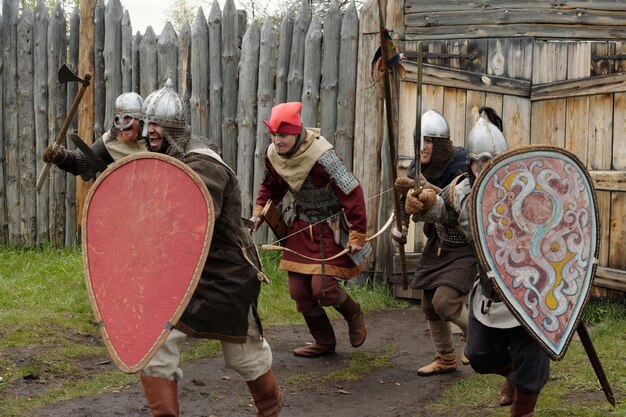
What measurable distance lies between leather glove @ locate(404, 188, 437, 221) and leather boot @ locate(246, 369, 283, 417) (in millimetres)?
967

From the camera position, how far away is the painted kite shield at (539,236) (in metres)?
4.16

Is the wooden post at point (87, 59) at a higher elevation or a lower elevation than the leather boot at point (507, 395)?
higher

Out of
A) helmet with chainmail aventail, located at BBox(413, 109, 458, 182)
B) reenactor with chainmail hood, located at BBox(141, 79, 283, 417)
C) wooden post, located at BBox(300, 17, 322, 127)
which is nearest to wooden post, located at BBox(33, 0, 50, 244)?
wooden post, located at BBox(300, 17, 322, 127)

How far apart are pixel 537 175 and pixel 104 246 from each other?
180cm

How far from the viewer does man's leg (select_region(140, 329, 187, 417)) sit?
4.05 m

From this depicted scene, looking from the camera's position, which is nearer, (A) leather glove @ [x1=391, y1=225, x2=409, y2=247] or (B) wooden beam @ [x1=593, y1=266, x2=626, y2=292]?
(A) leather glove @ [x1=391, y1=225, x2=409, y2=247]

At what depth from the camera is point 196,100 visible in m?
8.34

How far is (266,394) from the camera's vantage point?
175 inches

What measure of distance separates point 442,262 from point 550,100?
7.49 ft

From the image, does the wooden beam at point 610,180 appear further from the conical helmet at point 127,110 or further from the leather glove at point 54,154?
the leather glove at point 54,154

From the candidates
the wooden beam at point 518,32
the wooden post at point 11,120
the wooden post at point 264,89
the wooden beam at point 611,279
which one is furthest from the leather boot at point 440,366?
the wooden post at point 11,120

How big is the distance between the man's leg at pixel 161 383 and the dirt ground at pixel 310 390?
2.93ft

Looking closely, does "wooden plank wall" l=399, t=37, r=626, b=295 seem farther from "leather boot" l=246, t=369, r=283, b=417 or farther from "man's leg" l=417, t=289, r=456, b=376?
"leather boot" l=246, t=369, r=283, b=417

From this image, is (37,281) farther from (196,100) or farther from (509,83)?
(509,83)
